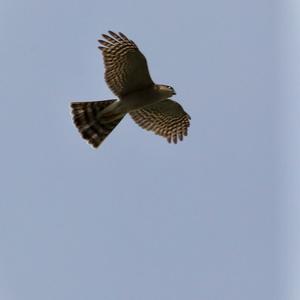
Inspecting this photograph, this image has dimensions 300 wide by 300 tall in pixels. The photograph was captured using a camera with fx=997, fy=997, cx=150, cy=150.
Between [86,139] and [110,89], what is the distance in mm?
1405

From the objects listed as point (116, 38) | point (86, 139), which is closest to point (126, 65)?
point (116, 38)

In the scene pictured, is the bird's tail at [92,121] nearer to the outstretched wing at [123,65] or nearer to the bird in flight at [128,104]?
the bird in flight at [128,104]

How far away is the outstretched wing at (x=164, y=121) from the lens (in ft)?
81.1

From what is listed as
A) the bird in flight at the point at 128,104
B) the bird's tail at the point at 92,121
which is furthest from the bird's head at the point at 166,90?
the bird's tail at the point at 92,121

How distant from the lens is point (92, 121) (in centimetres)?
2414

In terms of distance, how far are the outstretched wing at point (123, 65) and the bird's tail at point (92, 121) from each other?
2.49 feet

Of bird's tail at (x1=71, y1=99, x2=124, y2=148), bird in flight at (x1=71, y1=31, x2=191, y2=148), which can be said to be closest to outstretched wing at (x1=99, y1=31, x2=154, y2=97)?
bird in flight at (x1=71, y1=31, x2=191, y2=148)

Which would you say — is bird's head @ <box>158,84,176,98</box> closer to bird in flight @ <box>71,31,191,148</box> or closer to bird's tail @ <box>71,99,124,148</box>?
bird in flight @ <box>71,31,191,148</box>

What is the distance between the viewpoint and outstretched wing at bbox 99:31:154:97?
74.9 feet

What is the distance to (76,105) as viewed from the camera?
2420 cm

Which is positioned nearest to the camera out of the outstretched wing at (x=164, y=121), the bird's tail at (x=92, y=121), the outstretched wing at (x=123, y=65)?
the outstretched wing at (x=123, y=65)

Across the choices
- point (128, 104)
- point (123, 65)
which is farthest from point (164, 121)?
point (123, 65)

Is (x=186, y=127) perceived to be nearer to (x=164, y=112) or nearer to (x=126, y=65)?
(x=164, y=112)

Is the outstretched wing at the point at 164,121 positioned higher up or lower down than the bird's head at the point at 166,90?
lower down
